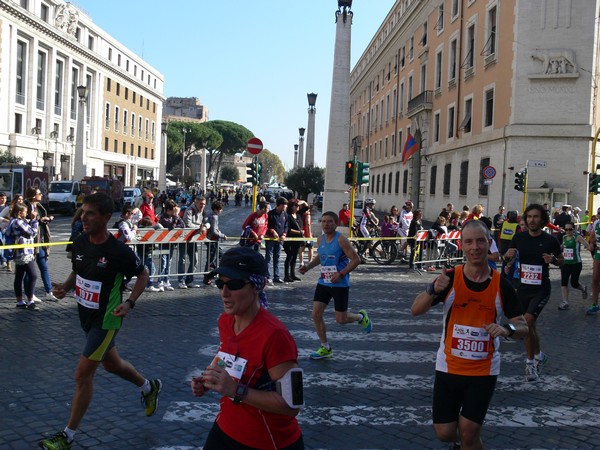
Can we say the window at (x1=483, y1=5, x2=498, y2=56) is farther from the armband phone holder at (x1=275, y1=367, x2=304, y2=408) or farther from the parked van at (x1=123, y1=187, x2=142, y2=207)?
the armband phone holder at (x1=275, y1=367, x2=304, y2=408)

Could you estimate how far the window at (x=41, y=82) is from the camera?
54.2 metres

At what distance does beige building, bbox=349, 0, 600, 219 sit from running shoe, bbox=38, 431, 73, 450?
21.2 m

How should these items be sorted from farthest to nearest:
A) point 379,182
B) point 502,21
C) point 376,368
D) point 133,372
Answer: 1. point 379,182
2. point 502,21
3. point 376,368
4. point 133,372

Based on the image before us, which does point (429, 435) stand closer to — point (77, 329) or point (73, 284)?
point (73, 284)

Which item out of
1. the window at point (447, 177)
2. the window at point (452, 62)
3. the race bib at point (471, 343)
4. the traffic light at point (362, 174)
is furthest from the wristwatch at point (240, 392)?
the window at point (452, 62)

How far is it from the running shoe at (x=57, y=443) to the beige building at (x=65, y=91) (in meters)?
41.1

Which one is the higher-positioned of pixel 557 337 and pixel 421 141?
pixel 421 141

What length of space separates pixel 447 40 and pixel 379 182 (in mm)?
23469

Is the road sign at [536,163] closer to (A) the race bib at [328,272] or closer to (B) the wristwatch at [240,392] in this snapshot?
(A) the race bib at [328,272]

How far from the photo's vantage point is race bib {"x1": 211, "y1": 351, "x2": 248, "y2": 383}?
2.59m

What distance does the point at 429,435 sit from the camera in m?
4.79

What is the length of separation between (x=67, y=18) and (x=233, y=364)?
203ft

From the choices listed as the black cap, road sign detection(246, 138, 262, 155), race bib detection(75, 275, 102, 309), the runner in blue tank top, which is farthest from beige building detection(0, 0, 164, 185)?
the black cap

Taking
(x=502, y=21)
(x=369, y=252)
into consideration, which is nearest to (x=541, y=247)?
(x=369, y=252)
